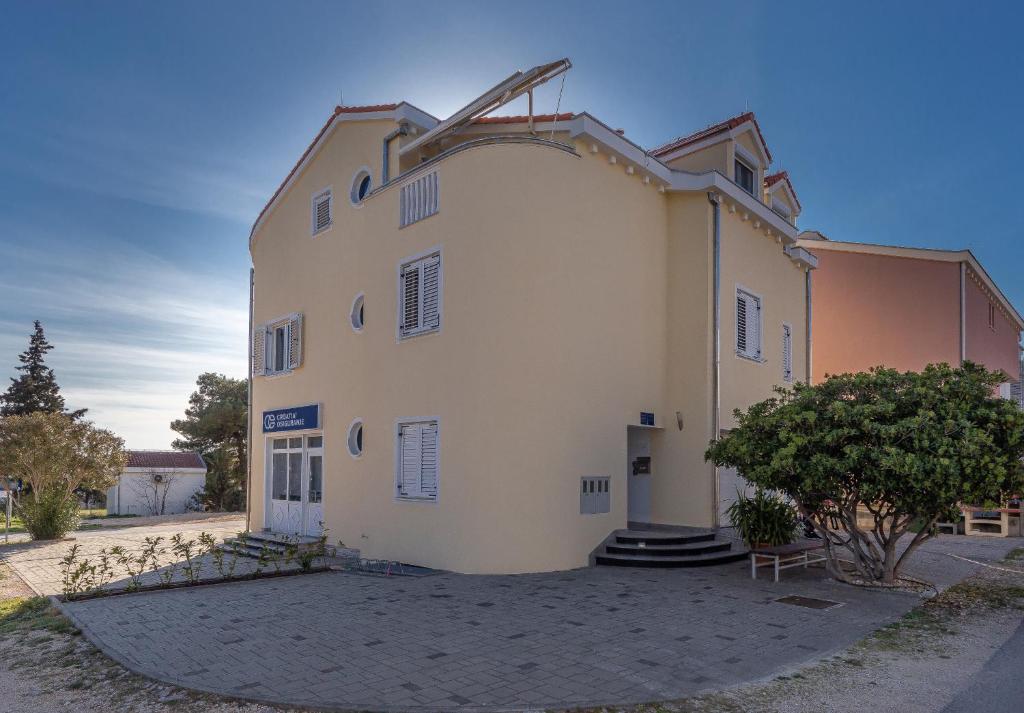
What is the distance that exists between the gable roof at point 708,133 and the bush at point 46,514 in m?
17.2

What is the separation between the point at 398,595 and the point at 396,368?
4733 millimetres

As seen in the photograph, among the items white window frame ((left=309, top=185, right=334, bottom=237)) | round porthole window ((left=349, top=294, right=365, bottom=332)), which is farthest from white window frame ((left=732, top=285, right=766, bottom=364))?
white window frame ((left=309, top=185, right=334, bottom=237))

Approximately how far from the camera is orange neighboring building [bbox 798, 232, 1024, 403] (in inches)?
834

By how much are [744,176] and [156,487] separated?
3215cm

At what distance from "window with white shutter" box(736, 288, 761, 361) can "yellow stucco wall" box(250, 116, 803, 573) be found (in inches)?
12.3

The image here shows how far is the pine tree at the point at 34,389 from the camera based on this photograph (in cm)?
4559

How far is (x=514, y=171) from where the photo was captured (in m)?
12.2

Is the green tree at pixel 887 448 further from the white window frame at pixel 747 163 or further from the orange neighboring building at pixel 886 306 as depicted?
the orange neighboring building at pixel 886 306

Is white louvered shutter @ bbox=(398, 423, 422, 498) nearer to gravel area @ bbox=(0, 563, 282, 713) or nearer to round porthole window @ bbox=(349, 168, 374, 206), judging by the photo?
round porthole window @ bbox=(349, 168, 374, 206)

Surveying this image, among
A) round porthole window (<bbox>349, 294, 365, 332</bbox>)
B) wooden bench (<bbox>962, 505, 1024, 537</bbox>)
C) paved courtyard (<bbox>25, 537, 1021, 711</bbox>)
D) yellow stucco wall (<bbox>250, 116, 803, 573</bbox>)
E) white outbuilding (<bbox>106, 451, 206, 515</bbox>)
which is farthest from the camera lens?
white outbuilding (<bbox>106, 451, 206, 515</bbox>)

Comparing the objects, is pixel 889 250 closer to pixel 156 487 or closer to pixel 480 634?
pixel 480 634

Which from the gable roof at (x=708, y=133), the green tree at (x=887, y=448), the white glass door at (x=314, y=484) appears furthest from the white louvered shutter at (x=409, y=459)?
the gable roof at (x=708, y=133)

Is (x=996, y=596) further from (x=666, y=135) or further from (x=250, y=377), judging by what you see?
(x=250, y=377)

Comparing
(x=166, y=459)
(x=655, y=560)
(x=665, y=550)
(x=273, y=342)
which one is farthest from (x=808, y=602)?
(x=166, y=459)
